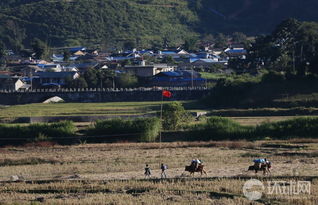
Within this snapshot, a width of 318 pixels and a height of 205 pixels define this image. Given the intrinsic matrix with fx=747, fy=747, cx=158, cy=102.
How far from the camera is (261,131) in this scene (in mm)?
44688

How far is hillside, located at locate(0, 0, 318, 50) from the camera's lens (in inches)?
6417

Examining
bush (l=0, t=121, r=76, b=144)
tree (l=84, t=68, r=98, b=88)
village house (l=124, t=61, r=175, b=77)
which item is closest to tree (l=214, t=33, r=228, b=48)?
village house (l=124, t=61, r=175, b=77)

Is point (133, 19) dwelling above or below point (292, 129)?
above

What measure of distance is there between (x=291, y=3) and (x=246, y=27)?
20.1 meters

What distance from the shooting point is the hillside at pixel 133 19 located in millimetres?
163000

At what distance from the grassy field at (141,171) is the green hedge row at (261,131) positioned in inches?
116

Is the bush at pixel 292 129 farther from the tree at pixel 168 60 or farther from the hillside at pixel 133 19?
the hillside at pixel 133 19

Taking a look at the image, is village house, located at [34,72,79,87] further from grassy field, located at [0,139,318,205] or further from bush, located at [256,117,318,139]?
bush, located at [256,117,318,139]

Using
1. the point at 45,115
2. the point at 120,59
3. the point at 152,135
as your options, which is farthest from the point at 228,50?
the point at 152,135

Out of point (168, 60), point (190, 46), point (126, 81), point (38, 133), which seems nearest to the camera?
point (38, 133)

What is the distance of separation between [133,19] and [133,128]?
12444 centimetres

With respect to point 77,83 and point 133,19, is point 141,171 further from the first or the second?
point 133,19

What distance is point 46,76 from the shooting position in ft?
336

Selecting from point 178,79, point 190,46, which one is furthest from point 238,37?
point 178,79
